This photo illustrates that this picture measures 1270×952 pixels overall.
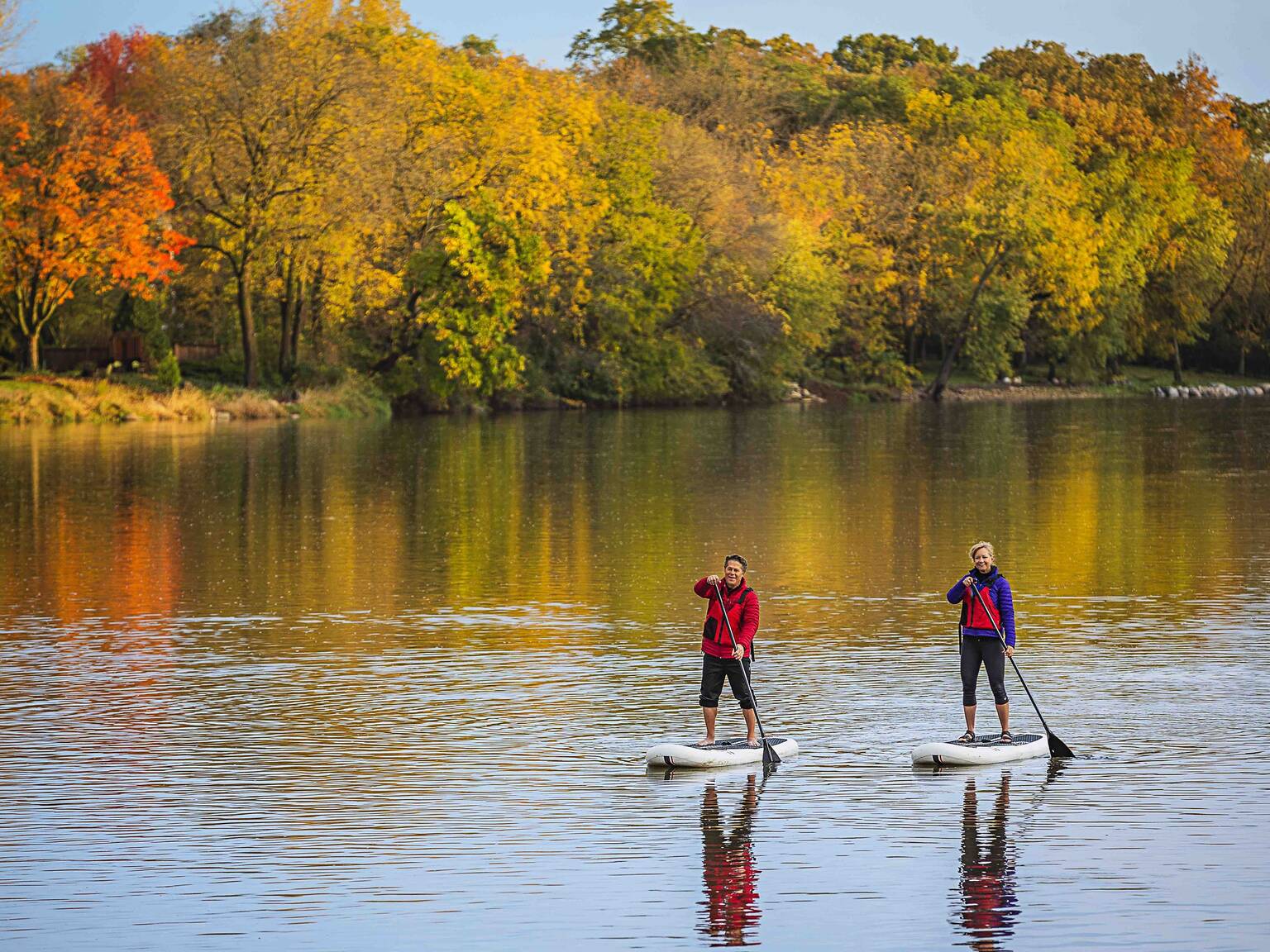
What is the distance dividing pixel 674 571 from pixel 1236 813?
12829 mm

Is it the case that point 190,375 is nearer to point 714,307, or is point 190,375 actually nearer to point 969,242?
point 714,307

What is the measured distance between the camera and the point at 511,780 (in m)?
12.0

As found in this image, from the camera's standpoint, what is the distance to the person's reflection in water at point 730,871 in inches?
351

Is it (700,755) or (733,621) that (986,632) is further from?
(700,755)

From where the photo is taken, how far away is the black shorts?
12.6 meters

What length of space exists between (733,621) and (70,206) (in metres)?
52.3

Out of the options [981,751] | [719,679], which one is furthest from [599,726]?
[981,751]

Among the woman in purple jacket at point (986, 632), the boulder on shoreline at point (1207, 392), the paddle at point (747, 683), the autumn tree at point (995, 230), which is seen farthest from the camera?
the boulder on shoreline at point (1207, 392)

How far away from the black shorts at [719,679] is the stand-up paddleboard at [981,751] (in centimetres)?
115

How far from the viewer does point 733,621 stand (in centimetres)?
1270

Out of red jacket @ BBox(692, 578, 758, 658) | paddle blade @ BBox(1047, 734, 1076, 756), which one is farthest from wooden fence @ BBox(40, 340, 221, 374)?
paddle blade @ BBox(1047, 734, 1076, 756)

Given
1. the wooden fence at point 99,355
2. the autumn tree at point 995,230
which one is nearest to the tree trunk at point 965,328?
the autumn tree at point 995,230

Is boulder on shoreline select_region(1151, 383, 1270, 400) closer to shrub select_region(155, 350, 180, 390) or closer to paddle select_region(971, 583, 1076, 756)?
shrub select_region(155, 350, 180, 390)

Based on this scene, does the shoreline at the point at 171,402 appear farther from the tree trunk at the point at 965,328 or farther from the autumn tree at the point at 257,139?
the tree trunk at the point at 965,328
